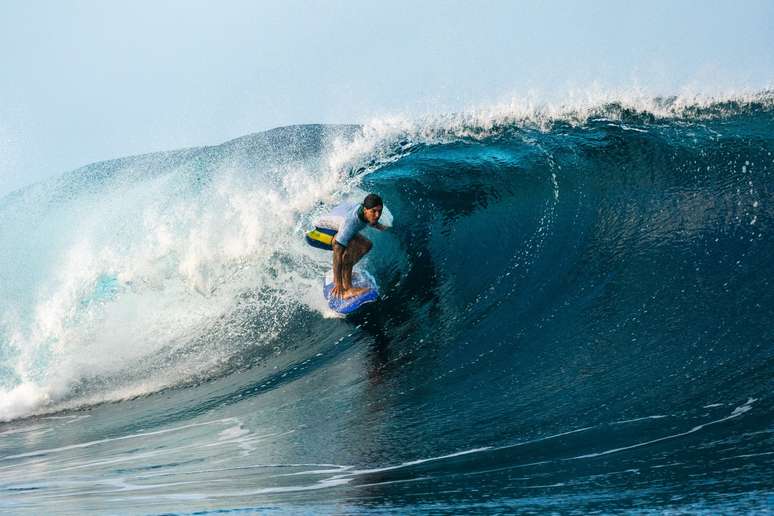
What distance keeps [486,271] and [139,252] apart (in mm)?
4555

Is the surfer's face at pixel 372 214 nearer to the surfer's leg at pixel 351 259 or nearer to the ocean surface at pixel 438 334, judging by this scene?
the surfer's leg at pixel 351 259

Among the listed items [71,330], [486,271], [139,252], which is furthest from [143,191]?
[486,271]

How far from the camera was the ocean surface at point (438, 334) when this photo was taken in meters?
3.44

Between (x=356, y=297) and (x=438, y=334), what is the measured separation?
1.02 metres

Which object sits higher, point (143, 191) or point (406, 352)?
point (143, 191)

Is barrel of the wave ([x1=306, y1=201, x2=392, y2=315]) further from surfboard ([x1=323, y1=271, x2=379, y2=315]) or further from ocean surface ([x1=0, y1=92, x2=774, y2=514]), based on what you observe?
ocean surface ([x1=0, y1=92, x2=774, y2=514])

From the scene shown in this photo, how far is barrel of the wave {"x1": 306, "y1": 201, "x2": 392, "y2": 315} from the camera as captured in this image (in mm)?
6879

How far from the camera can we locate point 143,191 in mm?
15133

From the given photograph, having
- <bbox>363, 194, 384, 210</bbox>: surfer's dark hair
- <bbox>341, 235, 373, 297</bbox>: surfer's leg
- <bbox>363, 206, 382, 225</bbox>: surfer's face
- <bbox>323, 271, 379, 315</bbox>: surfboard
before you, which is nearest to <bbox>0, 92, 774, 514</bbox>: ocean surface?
<bbox>323, 271, 379, 315</bbox>: surfboard

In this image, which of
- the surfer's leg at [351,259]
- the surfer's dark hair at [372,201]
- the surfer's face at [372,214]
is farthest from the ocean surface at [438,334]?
the surfer's dark hair at [372,201]

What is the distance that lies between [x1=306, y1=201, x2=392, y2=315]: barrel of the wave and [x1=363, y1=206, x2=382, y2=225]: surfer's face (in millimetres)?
217

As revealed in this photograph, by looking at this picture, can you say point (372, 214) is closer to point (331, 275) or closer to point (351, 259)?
point (351, 259)

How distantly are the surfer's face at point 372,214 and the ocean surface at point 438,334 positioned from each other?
1100mm

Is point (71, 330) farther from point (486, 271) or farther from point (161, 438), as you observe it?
point (486, 271)
